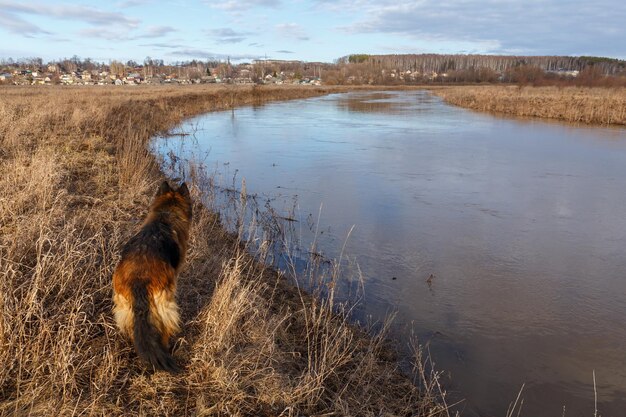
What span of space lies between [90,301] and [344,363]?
6.33ft

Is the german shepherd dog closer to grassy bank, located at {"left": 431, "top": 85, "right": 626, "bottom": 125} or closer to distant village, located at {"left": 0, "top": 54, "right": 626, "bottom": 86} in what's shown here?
grassy bank, located at {"left": 431, "top": 85, "right": 626, "bottom": 125}

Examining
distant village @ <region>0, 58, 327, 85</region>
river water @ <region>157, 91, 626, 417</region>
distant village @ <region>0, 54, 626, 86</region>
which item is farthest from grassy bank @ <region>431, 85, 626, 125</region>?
distant village @ <region>0, 58, 327, 85</region>

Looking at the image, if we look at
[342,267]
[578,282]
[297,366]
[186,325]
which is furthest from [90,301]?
[578,282]

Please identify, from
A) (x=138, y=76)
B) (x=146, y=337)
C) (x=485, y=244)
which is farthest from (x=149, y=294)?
(x=138, y=76)

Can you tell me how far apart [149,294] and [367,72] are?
9980cm

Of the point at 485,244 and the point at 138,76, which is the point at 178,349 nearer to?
the point at 485,244

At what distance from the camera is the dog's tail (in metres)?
2.30

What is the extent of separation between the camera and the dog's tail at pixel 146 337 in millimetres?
2299

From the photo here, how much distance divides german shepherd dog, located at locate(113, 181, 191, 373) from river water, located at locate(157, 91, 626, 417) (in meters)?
2.33

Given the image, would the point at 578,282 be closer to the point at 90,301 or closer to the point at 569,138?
the point at 90,301

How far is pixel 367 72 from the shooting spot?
9600 centimetres

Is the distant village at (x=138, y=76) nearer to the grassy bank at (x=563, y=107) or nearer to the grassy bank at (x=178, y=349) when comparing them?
the grassy bank at (x=563, y=107)

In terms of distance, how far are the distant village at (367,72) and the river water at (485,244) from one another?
3830 centimetres

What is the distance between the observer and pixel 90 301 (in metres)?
2.95
